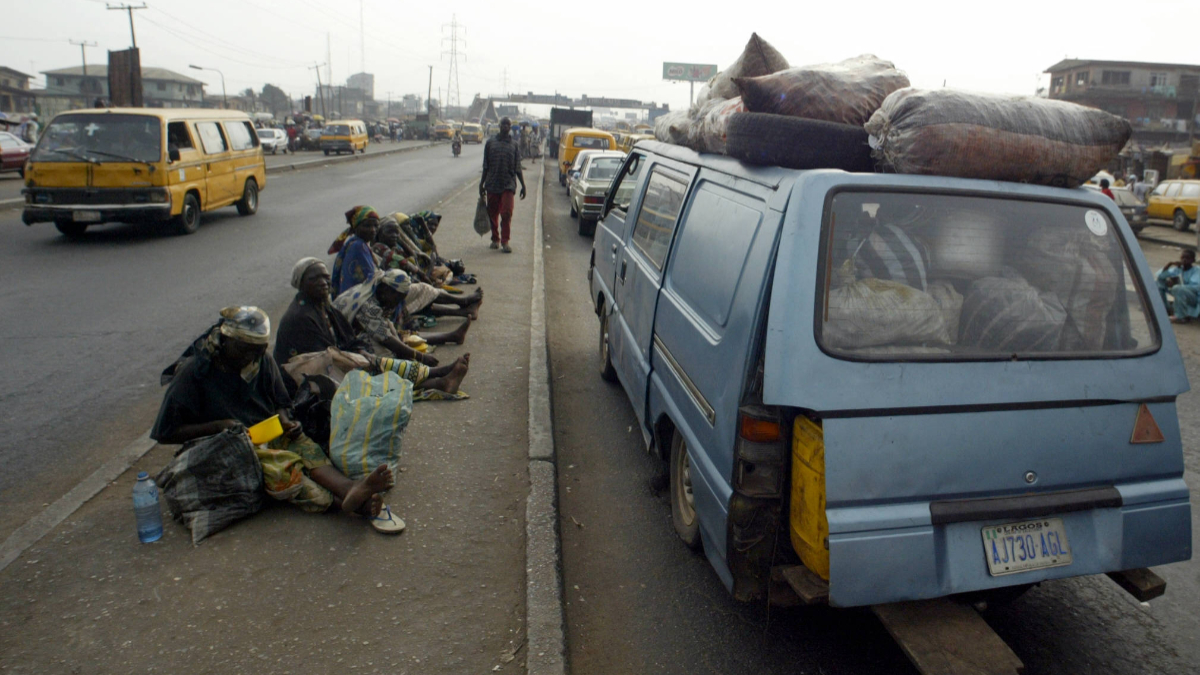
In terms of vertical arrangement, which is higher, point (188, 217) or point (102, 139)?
point (102, 139)

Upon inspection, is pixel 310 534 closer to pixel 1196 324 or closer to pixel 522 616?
pixel 522 616

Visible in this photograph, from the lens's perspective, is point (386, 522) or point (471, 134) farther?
point (471, 134)

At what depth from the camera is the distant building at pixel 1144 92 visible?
6019 centimetres

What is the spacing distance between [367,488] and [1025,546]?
104 inches

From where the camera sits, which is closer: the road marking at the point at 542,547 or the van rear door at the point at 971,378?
the van rear door at the point at 971,378

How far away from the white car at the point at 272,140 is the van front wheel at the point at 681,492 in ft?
138

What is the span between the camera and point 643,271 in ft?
14.9

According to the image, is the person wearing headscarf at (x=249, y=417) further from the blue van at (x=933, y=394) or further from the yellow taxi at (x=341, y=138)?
the yellow taxi at (x=341, y=138)

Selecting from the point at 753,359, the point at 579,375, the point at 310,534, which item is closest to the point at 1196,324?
the point at 579,375

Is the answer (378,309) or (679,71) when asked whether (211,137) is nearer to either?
(378,309)

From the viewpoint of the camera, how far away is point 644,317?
14.3 feet

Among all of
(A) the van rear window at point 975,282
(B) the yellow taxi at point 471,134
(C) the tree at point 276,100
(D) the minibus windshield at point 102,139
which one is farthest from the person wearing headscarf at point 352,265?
(C) the tree at point 276,100

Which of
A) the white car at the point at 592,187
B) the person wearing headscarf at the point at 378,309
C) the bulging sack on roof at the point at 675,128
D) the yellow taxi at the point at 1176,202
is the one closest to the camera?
the bulging sack on roof at the point at 675,128

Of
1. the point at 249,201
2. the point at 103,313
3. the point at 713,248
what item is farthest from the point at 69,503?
the point at 249,201
